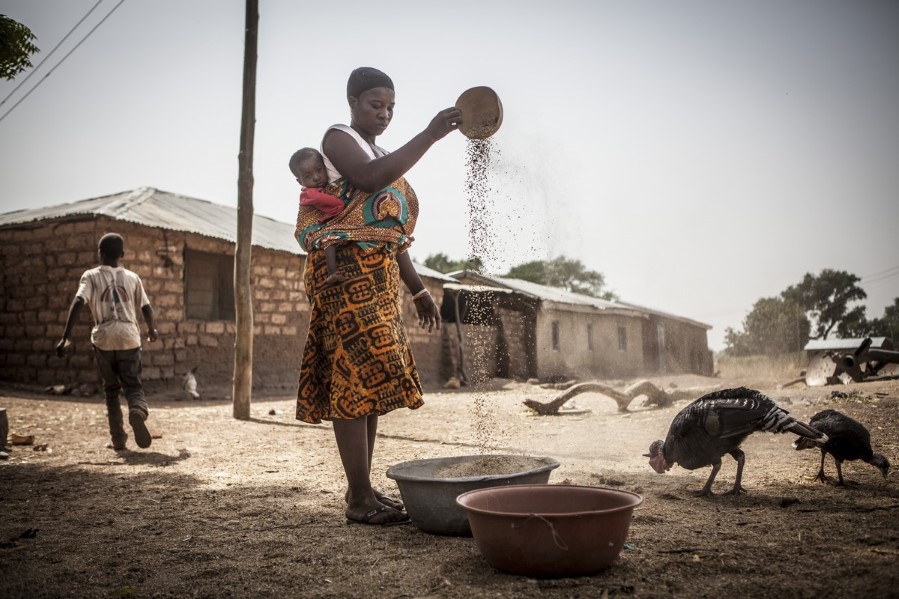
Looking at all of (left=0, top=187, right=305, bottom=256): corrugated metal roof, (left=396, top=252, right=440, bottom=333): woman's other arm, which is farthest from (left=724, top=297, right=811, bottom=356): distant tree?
(left=396, top=252, right=440, bottom=333): woman's other arm

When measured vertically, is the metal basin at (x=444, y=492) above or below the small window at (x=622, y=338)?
below

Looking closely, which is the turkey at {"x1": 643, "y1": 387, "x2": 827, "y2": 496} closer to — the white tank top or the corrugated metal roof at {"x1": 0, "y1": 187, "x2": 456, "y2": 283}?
the white tank top

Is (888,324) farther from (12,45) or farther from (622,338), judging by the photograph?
(12,45)

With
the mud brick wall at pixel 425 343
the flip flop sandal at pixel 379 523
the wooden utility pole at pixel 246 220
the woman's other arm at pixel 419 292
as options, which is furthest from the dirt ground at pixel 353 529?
the mud brick wall at pixel 425 343

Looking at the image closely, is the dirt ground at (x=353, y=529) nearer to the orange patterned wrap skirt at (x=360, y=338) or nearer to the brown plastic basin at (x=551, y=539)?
the brown plastic basin at (x=551, y=539)

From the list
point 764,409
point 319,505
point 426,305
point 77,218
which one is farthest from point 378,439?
point 77,218

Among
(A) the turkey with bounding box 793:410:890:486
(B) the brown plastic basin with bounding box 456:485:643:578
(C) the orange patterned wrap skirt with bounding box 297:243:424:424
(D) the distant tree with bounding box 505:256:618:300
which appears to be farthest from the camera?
(D) the distant tree with bounding box 505:256:618:300

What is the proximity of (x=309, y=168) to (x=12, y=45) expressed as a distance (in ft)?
14.9

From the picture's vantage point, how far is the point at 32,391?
967cm

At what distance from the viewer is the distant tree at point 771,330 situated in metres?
36.2

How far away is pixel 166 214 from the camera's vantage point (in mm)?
11258

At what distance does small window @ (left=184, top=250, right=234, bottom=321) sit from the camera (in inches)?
429

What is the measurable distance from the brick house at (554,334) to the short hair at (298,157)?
10.5m

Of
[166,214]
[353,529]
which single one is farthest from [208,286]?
[353,529]
